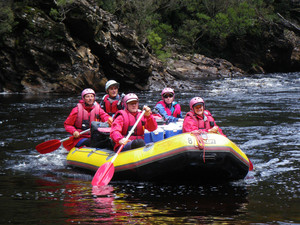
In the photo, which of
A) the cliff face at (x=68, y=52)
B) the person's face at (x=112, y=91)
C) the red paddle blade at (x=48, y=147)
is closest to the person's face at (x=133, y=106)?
the red paddle blade at (x=48, y=147)

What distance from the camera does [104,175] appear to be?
600 cm

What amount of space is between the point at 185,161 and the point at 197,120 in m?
1.29

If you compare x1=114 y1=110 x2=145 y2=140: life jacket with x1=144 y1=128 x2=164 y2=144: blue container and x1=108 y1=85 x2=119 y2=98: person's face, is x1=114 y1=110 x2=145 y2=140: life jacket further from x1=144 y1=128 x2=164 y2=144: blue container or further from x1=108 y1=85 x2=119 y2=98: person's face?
x1=108 y1=85 x2=119 y2=98: person's face

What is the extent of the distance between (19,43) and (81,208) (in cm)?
1729

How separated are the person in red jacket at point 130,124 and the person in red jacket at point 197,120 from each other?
595mm

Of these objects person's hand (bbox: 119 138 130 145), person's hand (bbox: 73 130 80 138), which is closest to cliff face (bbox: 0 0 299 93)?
person's hand (bbox: 73 130 80 138)

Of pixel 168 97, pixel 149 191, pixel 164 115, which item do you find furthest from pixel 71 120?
pixel 149 191

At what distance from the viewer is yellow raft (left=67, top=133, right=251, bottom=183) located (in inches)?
231

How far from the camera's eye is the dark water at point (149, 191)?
4.45 m

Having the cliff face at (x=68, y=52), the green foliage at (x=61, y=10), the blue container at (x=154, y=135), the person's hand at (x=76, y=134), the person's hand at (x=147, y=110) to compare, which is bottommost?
the person's hand at (x=76, y=134)

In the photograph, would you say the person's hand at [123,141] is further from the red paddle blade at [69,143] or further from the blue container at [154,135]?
the red paddle blade at [69,143]

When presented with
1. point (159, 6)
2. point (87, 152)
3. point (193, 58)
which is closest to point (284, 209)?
point (87, 152)

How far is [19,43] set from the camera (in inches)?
806

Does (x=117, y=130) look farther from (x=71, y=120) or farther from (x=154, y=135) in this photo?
(x=71, y=120)
